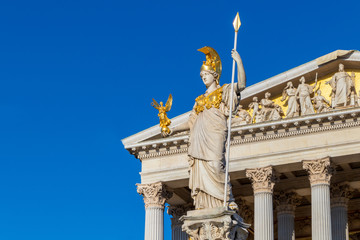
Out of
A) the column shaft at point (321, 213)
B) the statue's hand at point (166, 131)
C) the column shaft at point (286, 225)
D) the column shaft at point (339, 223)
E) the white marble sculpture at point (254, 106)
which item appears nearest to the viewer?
the statue's hand at point (166, 131)

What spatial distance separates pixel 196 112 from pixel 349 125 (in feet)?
109

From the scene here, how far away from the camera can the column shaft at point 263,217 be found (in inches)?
1969

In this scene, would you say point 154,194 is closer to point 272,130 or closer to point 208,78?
point 272,130

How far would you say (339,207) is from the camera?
52844mm

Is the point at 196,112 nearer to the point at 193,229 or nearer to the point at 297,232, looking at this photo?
the point at 193,229

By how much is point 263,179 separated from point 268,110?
12.9 feet

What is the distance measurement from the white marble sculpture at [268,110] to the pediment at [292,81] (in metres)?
0.37

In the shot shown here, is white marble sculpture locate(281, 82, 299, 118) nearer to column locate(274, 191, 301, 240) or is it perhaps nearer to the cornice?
the cornice

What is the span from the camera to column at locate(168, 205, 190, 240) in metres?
55.8

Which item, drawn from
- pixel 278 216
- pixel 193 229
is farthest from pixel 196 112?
pixel 278 216

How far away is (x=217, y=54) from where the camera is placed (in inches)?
736

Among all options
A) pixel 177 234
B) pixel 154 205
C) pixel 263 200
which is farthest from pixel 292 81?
pixel 177 234

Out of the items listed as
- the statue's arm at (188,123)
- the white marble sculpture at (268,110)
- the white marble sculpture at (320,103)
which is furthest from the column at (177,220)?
the statue's arm at (188,123)

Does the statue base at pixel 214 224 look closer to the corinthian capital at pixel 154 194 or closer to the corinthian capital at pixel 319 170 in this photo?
the corinthian capital at pixel 319 170
